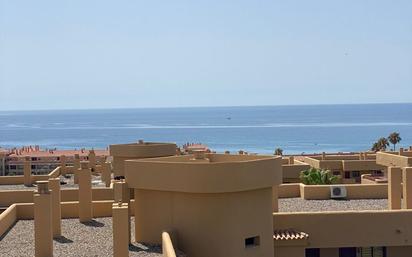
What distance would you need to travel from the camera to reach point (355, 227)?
2389 cm

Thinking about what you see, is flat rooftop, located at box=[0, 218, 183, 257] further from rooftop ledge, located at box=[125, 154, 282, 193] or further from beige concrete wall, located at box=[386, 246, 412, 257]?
beige concrete wall, located at box=[386, 246, 412, 257]

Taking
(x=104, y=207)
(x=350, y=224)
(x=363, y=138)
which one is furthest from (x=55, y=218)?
(x=363, y=138)

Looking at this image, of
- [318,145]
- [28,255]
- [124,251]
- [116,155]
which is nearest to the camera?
[124,251]

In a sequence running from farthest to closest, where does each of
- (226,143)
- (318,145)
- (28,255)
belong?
1. (226,143)
2. (318,145)
3. (28,255)

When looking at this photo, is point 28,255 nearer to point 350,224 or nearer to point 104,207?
point 104,207

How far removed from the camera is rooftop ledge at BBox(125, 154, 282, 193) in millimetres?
18797

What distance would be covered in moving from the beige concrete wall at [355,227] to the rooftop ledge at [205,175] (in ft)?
12.7

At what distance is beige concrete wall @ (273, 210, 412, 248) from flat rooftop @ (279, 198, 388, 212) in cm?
422

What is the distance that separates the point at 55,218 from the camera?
23.0 meters

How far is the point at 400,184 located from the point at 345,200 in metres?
4.91

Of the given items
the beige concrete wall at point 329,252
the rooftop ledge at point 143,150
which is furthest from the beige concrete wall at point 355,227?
the rooftop ledge at point 143,150

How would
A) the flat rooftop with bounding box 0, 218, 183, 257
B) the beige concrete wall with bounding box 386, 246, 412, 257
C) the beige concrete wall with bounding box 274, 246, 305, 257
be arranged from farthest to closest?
the beige concrete wall with bounding box 386, 246, 412, 257
the beige concrete wall with bounding box 274, 246, 305, 257
the flat rooftop with bounding box 0, 218, 183, 257

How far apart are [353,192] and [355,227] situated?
26.6 feet

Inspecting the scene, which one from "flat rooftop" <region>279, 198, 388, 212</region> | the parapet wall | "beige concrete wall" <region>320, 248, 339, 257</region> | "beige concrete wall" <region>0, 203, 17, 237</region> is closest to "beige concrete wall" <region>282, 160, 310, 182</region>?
the parapet wall
